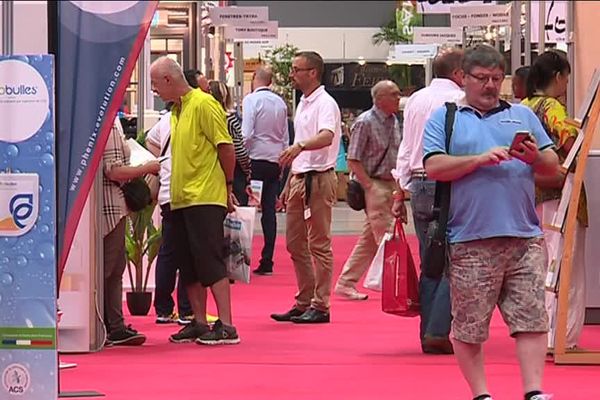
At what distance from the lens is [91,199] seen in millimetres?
7379

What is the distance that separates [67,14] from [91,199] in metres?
1.94

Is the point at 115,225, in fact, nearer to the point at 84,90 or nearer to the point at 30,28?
the point at 30,28

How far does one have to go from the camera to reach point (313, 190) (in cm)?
849

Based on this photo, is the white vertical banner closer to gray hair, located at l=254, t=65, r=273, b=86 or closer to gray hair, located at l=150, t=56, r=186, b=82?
gray hair, located at l=254, t=65, r=273, b=86

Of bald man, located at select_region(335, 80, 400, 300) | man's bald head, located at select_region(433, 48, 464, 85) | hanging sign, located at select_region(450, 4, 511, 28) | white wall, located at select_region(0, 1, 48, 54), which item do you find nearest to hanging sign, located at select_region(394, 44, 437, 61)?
hanging sign, located at select_region(450, 4, 511, 28)

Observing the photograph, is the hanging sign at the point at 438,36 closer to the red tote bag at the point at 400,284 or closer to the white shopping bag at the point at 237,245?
the white shopping bag at the point at 237,245

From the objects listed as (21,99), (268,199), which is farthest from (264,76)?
(21,99)

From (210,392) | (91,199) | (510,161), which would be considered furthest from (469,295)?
(91,199)

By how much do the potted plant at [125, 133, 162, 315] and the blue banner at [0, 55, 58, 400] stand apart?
152 inches

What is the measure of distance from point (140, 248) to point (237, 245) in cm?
146

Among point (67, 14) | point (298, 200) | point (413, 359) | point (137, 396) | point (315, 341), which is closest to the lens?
point (67, 14)

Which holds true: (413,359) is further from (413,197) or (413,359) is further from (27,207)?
(27,207)

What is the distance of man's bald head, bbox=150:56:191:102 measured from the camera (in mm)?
7559

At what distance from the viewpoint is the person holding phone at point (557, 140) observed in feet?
23.2
